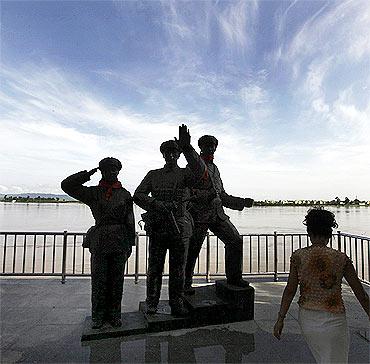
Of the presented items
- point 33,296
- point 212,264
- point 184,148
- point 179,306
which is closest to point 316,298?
point 184,148

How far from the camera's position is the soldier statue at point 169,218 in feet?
12.8

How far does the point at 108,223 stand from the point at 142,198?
20.2 inches

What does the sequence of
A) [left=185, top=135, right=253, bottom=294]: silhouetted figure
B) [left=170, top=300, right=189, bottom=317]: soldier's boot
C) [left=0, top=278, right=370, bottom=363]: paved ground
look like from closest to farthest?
[left=0, top=278, right=370, bottom=363]: paved ground < [left=170, top=300, right=189, bottom=317]: soldier's boot < [left=185, top=135, right=253, bottom=294]: silhouetted figure

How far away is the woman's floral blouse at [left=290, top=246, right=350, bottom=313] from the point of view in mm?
2143

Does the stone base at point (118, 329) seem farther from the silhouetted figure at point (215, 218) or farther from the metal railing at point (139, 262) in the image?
the metal railing at point (139, 262)

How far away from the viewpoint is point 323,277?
2.16 meters

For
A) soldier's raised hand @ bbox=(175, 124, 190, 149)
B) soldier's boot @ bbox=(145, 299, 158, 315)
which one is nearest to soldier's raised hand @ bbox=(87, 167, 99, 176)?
soldier's raised hand @ bbox=(175, 124, 190, 149)

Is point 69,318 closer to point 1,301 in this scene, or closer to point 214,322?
point 1,301

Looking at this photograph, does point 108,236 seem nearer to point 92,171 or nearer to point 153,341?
point 92,171

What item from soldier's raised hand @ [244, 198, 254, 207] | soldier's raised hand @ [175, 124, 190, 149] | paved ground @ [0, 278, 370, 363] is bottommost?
Answer: paved ground @ [0, 278, 370, 363]

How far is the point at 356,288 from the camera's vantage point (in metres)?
2.12

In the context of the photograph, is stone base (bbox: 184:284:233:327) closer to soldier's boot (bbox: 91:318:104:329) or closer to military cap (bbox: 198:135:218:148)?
soldier's boot (bbox: 91:318:104:329)

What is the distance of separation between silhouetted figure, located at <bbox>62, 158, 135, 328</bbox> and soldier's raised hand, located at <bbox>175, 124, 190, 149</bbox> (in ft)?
2.88

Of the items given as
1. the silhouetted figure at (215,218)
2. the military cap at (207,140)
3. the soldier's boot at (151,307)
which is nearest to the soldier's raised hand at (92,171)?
the silhouetted figure at (215,218)
